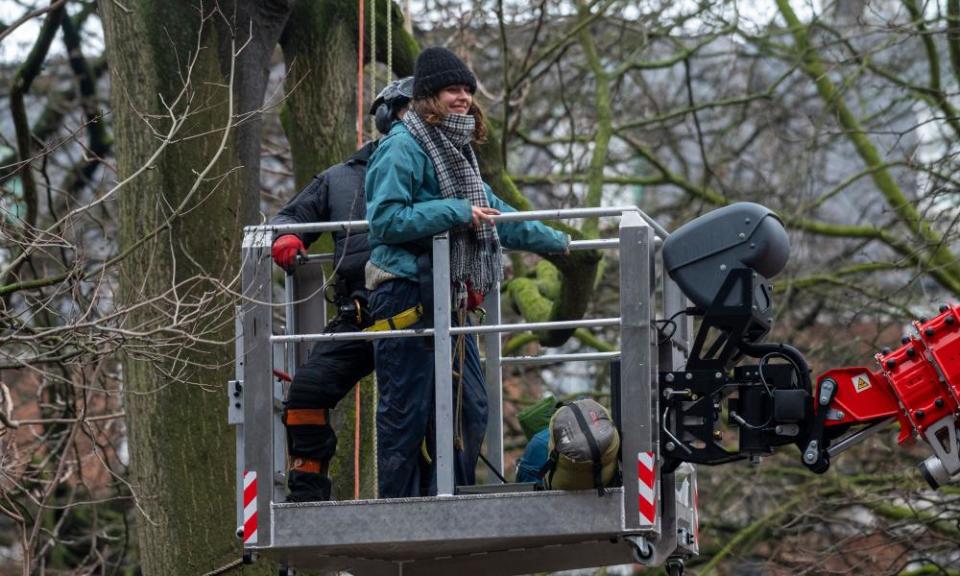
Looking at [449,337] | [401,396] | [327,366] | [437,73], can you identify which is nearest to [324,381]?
[327,366]

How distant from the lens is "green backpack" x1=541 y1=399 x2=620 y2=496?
6.29 meters

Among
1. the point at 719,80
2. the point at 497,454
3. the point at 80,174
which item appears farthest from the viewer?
the point at 719,80

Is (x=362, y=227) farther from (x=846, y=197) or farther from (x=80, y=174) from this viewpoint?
(x=846, y=197)

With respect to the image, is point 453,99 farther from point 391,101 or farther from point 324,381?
point 324,381

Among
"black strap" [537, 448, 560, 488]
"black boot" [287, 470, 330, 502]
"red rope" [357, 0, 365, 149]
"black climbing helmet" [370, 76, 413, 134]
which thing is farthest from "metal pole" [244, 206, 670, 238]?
"red rope" [357, 0, 365, 149]

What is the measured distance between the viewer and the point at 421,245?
22.3 ft

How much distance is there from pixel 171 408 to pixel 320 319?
3.33 ft

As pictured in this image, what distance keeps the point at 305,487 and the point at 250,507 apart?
28 centimetres

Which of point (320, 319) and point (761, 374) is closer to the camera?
point (761, 374)

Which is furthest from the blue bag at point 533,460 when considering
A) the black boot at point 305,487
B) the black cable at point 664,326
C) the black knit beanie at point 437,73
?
the black knit beanie at point 437,73

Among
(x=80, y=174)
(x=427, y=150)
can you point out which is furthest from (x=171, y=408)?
(x=80, y=174)

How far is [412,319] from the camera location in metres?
6.71

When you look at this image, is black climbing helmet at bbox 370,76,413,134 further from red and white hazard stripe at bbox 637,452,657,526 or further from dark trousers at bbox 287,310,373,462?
red and white hazard stripe at bbox 637,452,657,526

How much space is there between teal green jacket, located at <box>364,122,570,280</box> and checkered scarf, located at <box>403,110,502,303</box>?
0.04 m
